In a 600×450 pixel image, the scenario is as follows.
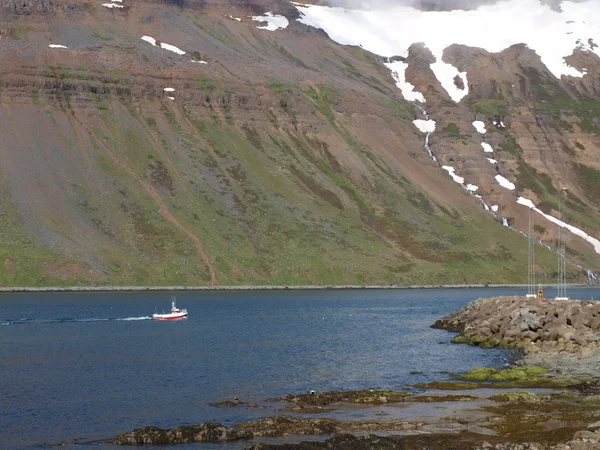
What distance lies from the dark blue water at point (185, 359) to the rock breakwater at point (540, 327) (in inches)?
104

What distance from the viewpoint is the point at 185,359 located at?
85.4 m

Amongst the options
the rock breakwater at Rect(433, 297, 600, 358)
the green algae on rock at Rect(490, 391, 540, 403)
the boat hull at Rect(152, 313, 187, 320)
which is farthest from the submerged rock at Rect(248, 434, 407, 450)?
the boat hull at Rect(152, 313, 187, 320)

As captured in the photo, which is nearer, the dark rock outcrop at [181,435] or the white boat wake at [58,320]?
the dark rock outcrop at [181,435]

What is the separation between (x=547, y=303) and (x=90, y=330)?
48.1 meters

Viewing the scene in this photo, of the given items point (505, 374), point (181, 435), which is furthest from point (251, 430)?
point (505, 374)

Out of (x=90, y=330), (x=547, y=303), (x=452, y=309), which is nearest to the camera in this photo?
(x=547, y=303)

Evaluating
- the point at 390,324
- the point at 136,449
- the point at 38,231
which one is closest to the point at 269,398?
the point at 136,449

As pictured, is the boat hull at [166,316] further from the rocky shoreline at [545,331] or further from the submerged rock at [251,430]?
the submerged rock at [251,430]

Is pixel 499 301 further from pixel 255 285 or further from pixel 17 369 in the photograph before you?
pixel 255 285

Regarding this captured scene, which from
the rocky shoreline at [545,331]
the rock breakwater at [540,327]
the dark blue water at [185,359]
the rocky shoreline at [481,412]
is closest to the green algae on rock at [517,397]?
the rocky shoreline at [481,412]

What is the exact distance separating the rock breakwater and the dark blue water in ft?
8.68

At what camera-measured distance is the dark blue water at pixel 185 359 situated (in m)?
59.7

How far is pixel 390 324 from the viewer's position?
121562mm

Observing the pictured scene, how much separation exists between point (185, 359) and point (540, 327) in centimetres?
3010
